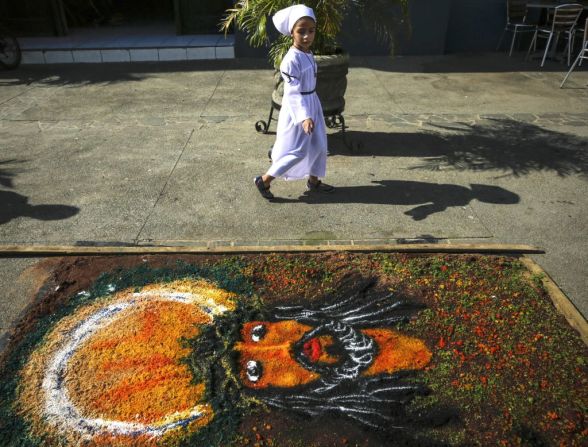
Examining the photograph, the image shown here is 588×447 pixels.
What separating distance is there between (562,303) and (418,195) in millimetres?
1899

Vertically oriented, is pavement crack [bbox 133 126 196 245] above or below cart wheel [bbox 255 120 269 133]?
below

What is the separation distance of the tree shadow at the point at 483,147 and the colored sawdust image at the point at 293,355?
2.15 m

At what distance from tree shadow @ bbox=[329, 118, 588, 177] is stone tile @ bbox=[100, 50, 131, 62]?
19.7 feet

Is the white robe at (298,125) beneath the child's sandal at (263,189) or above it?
above

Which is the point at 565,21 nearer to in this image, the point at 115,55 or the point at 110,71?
the point at 110,71

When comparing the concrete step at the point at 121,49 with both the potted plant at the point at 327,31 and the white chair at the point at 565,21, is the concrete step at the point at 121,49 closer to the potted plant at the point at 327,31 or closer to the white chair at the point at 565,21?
the potted plant at the point at 327,31

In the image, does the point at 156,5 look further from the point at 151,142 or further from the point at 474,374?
the point at 474,374

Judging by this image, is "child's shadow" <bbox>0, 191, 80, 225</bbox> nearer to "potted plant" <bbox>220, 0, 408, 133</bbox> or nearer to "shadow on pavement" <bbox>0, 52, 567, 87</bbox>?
"potted plant" <bbox>220, 0, 408, 133</bbox>

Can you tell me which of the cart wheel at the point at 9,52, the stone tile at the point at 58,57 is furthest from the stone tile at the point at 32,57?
the cart wheel at the point at 9,52

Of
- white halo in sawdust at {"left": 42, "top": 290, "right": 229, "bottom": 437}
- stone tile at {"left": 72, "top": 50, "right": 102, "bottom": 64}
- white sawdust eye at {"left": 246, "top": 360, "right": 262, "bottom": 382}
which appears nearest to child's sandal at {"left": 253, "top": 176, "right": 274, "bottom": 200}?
white halo in sawdust at {"left": 42, "top": 290, "right": 229, "bottom": 437}

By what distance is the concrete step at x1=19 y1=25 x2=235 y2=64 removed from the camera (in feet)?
32.6

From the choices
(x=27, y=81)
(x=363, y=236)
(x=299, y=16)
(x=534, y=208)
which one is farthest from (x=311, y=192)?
(x=27, y=81)

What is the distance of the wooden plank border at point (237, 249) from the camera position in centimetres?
411

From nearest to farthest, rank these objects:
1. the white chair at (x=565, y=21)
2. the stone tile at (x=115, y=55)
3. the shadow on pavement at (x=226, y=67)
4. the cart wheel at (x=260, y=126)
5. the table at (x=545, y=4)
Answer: the cart wheel at (x=260, y=126)
the shadow on pavement at (x=226, y=67)
the white chair at (x=565, y=21)
the table at (x=545, y=4)
the stone tile at (x=115, y=55)
